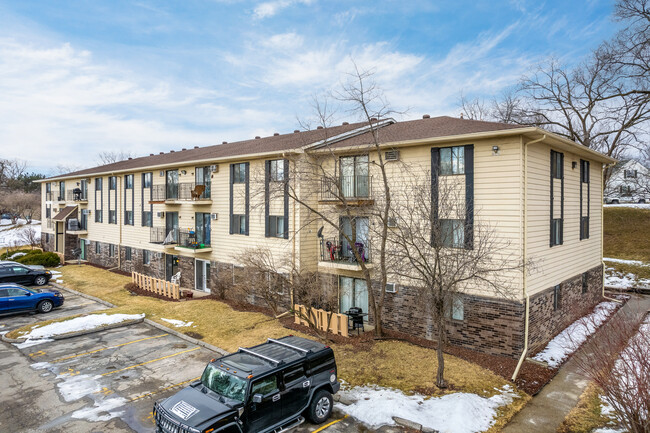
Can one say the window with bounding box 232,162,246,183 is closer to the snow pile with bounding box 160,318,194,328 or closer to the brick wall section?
the snow pile with bounding box 160,318,194,328

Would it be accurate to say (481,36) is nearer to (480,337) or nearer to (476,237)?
(476,237)

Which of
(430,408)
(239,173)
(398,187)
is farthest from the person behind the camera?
(239,173)

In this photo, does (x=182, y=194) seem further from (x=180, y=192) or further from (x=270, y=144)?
(x=270, y=144)

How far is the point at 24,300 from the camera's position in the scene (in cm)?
1681

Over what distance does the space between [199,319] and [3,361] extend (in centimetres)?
610

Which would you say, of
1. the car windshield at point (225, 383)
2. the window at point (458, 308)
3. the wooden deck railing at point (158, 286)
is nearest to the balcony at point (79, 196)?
the wooden deck railing at point (158, 286)

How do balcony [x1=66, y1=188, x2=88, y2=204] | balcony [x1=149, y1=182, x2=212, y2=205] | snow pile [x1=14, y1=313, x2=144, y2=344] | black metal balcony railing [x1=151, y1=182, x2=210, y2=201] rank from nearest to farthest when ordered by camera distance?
snow pile [x1=14, y1=313, x2=144, y2=344]
balcony [x1=149, y1=182, x2=212, y2=205]
black metal balcony railing [x1=151, y1=182, x2=210, y2=201]
balcony [x1=66, y1=188, x2=88, y2=204]

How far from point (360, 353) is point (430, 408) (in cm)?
357

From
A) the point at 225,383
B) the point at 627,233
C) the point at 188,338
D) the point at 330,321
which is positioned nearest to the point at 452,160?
the point at 330,321

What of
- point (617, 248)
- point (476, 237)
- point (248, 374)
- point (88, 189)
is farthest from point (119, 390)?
point (617, 248)

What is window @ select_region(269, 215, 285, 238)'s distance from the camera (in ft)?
55.9

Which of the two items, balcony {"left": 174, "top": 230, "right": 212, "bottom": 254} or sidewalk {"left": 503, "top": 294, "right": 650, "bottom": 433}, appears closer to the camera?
sidewalk {"left": 503, "top": 294, "right": 650, "bottom": 433}

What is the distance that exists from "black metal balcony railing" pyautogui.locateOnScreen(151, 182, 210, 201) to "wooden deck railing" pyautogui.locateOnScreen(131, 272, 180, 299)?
15.1 feet

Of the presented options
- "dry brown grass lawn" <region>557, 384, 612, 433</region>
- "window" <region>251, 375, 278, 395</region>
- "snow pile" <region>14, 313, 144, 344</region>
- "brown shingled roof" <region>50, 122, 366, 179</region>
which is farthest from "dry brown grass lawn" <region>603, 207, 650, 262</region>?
"snow pile" <region>14, 313, 144, 344</region>
